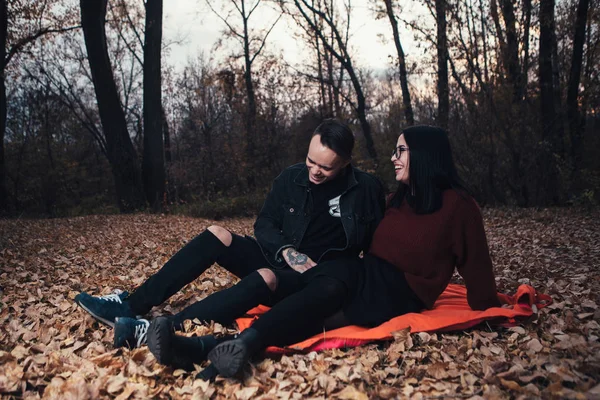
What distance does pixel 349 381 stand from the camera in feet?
7.65

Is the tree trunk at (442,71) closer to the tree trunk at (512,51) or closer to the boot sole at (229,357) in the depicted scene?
the tree trunk at (512,51)

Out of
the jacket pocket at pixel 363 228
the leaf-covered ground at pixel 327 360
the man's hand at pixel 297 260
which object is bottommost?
the leaf-covered ground at pixel 327 360

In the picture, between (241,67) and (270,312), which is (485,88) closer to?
(270,312)

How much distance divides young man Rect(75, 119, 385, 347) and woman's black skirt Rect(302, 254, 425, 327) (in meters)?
0.18

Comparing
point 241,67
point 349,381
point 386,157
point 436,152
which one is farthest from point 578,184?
point 241,67

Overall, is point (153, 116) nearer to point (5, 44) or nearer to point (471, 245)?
point (5, 44)

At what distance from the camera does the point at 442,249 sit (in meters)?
2.88

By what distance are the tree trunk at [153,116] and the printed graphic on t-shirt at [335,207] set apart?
1011 centimetres

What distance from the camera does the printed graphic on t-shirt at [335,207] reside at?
10.3ft

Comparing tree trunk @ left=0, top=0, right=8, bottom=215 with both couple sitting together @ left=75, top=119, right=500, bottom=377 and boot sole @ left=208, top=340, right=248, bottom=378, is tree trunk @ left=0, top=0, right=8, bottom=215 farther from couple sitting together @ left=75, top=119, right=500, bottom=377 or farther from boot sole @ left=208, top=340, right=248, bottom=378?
boot sole @ left=208, top=340, right=248, bottom=378

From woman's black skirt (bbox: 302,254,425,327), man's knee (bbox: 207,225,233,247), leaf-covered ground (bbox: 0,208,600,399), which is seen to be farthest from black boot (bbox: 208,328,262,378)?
man's knee (bbox: 207,225,233,247)

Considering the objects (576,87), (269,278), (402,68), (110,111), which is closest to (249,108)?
(402,68)

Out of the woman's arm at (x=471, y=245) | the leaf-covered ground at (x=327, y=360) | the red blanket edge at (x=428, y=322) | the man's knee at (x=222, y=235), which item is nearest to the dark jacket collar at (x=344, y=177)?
the man's knee at (x=222, y=235)

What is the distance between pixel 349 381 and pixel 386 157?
48.4 feet
